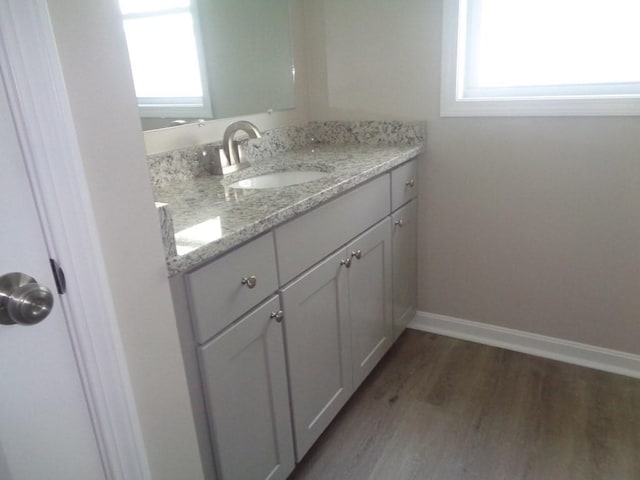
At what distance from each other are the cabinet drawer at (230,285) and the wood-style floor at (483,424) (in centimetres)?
74

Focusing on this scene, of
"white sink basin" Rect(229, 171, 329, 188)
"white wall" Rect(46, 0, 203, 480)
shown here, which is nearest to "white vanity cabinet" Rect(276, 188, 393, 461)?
"white sink basin" Rect(229, 171, 329, 188)

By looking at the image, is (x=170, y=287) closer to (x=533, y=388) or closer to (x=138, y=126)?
(x=138, y=126)

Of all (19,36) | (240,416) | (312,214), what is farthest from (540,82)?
(19,36)

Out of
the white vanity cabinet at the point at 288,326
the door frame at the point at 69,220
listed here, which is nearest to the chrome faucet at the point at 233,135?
the white vanity cabinet at the point at 288,326

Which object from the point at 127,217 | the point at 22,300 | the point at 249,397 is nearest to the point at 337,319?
the point at 249,397

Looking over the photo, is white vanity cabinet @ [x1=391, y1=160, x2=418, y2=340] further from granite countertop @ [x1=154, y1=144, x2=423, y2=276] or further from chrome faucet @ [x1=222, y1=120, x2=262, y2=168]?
chrome faucet @ [x1=222, y1=120, x2=262, y2=168]

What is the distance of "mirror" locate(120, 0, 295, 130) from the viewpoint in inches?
58.9

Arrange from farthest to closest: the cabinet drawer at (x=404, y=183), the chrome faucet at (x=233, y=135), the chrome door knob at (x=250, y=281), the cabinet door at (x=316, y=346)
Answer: the cabinet drawer at (x=404, y=183) → the chrome faucet at (x=233, y=135) → the cabinet door at (x=316, y=346) → the chrome door knob at (x=250, y=281)

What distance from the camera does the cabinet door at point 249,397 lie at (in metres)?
1.10

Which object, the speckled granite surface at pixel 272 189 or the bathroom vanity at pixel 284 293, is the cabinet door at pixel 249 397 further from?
the speckled granite surface at pixel 272 189

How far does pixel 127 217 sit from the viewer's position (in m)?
0.80

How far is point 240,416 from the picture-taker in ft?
3.89

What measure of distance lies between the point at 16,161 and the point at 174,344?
1.45 ft

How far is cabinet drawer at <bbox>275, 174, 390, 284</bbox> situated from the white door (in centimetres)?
60
